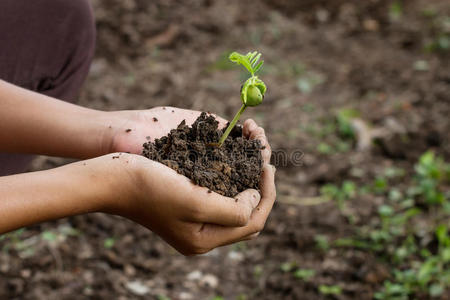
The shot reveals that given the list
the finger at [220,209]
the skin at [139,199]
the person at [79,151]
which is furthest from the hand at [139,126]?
the finger at [220,209]

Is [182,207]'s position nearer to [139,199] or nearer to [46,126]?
[139,199]

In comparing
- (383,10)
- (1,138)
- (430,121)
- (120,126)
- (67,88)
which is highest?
(383,10)

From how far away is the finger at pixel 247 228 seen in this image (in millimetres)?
1408

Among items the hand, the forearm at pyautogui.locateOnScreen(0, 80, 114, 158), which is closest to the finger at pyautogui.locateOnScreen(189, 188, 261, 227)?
the hand

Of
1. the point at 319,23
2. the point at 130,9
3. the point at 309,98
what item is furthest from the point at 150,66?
the point at 319,23

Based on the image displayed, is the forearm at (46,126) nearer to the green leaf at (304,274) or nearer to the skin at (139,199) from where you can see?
the skin at (139,199)

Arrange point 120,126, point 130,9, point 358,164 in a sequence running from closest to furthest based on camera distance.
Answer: point 120,126
point 358,164
point 130,9

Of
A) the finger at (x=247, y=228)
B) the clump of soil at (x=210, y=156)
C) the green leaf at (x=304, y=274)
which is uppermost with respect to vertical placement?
the clump of soil at (x=210, y=156)

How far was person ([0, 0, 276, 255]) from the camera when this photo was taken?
4.32 ft

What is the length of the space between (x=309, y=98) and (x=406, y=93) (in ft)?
2.19

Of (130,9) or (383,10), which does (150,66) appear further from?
(383,10)

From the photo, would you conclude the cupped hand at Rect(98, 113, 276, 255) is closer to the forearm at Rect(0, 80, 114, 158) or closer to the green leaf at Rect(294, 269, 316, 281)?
the forearm at Rect(0, 80, 114, 158)

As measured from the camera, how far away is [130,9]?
171 inches

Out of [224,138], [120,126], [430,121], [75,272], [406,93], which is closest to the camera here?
[224,138]
